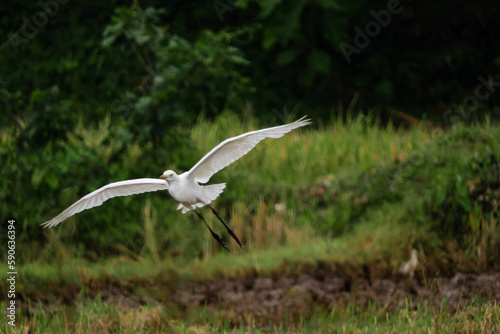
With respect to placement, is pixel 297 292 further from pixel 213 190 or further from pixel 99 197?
pixel 99 197

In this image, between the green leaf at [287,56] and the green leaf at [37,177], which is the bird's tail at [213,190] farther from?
the green leaf at [287,56]

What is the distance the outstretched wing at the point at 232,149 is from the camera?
3041 mm

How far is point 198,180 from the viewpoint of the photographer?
3242 millimetres

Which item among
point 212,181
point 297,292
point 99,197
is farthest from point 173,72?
point 99,197

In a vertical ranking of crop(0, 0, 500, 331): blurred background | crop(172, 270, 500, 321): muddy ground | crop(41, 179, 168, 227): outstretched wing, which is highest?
crop(41, 179, 168, 227): outstretched wing

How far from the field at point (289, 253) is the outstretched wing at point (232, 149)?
1.18 metres

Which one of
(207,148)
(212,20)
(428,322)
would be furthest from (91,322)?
(212,20)

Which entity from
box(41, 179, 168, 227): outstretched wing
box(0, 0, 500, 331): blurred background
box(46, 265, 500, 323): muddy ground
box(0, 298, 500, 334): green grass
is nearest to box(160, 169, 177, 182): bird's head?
box(41, 179, 168, 227): outstretched wing

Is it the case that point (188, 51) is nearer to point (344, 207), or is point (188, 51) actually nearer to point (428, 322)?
point (344, 207)

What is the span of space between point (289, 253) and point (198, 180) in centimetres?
259

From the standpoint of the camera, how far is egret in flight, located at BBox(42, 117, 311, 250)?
3.00 meters

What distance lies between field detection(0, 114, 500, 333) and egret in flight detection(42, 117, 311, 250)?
1100 millimetres

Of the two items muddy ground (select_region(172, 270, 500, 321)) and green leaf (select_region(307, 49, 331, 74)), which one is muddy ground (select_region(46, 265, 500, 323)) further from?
green leaf (select_region(307, 49, 331, 74))

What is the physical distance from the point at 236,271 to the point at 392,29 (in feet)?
23.6
